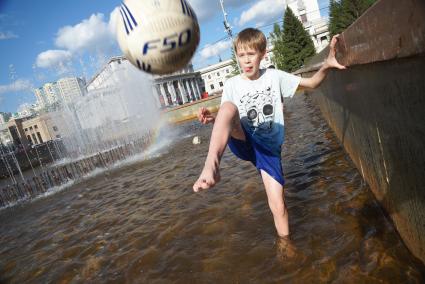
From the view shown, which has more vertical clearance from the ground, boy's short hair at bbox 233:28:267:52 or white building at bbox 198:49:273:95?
white building at bbox 198:49:273:95

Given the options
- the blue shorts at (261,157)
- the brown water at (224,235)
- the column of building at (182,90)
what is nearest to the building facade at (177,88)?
the column of building at (182,90)

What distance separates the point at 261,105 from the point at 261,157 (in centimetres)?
52

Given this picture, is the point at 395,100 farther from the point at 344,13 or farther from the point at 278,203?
the point at 344,13

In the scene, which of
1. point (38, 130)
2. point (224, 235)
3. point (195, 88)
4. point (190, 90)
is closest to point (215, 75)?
point (195, 88)

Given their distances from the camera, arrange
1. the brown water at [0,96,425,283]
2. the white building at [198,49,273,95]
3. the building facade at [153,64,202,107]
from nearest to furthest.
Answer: the brown water at [0,96,425,283]
the building facade at [153,64,202,107]
the white building at [198,49,273,95]

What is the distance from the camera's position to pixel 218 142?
2.72 metres

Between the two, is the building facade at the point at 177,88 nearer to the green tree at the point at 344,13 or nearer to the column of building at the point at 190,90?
the column of building at the point at 190,90

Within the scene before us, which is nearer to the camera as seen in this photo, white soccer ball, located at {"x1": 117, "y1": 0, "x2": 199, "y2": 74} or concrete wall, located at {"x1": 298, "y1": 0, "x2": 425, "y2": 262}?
concrete wall, located at {"x1": 298, "y1": 0, "x2": 425, "y2": 262}

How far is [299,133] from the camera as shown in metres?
8.88

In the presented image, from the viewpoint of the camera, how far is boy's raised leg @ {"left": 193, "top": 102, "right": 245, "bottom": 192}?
8.13 ft

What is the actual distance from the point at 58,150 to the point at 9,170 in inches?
161

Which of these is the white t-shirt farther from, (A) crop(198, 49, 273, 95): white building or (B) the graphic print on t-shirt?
(A) crop(198, 49, 273, 95): white building

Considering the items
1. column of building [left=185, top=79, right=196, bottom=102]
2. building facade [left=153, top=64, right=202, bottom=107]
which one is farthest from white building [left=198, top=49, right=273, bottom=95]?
column of building [left=185, top=79, right=196, bottom=102]

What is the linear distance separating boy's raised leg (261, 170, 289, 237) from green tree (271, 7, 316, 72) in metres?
52.9
